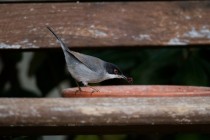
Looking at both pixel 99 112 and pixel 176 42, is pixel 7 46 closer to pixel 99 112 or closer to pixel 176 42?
pixel 176 42

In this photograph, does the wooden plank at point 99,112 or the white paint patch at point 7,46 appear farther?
the white paint patch at point 7,46

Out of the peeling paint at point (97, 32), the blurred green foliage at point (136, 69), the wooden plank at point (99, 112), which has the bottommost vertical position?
the blurred green foliage at point (136, 69)

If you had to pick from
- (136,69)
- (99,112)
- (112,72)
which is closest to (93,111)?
(99,112)

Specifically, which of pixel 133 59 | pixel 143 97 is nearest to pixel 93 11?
pixel 133 59

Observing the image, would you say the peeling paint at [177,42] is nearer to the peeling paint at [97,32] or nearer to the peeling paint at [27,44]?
the peeling paint at [97,32]

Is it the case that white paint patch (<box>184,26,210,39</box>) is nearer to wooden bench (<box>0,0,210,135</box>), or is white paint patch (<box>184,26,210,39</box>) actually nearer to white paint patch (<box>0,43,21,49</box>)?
wooden bench (<box>0,0,210,135</box>)

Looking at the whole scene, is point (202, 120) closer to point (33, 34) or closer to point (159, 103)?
point (159, 103)

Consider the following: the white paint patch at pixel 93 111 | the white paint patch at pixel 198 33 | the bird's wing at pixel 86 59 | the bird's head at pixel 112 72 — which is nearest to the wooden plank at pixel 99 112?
the white paint patch at pixel 93 111
